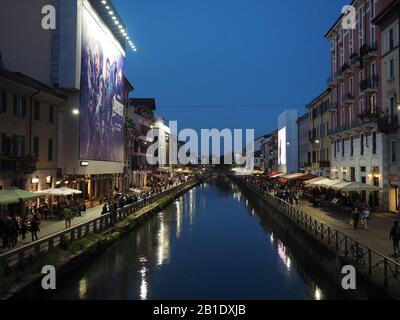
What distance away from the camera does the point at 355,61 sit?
46.9 metres

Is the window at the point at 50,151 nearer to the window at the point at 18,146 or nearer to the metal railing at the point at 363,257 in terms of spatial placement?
the window at the point at 18,146

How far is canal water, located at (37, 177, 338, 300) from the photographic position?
2142cm

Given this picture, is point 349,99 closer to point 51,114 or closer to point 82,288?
point 51,114

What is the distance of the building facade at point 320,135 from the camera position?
2539 inches

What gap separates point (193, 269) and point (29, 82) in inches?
749

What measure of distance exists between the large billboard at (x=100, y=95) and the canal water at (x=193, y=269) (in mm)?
11963

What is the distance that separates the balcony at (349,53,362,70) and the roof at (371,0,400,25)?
6.16m

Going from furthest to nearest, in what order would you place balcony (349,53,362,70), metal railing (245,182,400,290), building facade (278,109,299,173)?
building facade (278,109,299,173) < balcony (349,53,362,70) < metal railing (245,182,400,290)

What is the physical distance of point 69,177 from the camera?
43594 millimetres

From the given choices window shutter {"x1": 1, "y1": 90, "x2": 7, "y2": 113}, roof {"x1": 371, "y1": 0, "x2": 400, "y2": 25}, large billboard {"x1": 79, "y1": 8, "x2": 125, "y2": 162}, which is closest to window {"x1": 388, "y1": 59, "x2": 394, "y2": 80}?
roof {"x1": 371, "y1": 0, "x2": 400, "y2": 25}

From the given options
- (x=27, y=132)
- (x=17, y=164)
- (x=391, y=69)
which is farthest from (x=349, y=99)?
(x=17, y=164)

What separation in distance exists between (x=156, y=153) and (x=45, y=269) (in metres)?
92.9

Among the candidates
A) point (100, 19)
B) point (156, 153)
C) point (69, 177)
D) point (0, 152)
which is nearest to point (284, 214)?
point (69, 177)

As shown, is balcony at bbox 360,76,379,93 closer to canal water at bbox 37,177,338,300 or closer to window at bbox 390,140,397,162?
window at bbox 390,140,397,162
